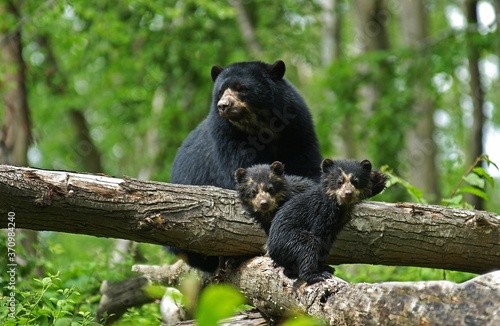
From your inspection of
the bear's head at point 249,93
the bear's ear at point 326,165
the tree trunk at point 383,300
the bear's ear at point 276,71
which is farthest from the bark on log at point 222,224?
the bear's ear at point 276,71

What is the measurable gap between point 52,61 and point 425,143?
951cm

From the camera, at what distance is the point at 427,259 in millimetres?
6031

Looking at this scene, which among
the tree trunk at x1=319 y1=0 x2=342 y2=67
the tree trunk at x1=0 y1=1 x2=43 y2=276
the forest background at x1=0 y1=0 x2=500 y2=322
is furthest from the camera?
the tree trunk at x1=319 y1=0 x2=342 y2=67

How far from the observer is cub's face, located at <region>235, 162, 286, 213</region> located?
6.09 metres

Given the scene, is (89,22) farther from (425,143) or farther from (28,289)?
(28,289)

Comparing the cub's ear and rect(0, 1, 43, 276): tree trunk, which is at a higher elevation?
rect(0, 1, 43, 276): tree trunk

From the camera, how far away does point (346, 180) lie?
19.4 ft

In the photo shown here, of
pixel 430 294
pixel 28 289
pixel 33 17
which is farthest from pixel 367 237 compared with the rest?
pixel 33 17

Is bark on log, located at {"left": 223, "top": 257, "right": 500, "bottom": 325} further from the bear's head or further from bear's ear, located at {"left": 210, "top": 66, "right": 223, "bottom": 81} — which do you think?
bear's ear, located at {"left": 210, "top": 66, "right": 223, "bottom": 81}

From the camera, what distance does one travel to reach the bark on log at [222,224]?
18.0 ft

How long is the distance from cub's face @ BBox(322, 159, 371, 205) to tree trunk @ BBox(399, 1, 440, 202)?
9.45 m

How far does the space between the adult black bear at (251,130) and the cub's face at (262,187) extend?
36.7 inches

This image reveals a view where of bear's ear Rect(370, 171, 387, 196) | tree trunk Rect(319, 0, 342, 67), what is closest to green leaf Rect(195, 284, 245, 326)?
bear's ear Rect(370, 171, 387, 196)

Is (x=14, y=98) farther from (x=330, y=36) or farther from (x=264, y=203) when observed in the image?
(x=330, y=36)
